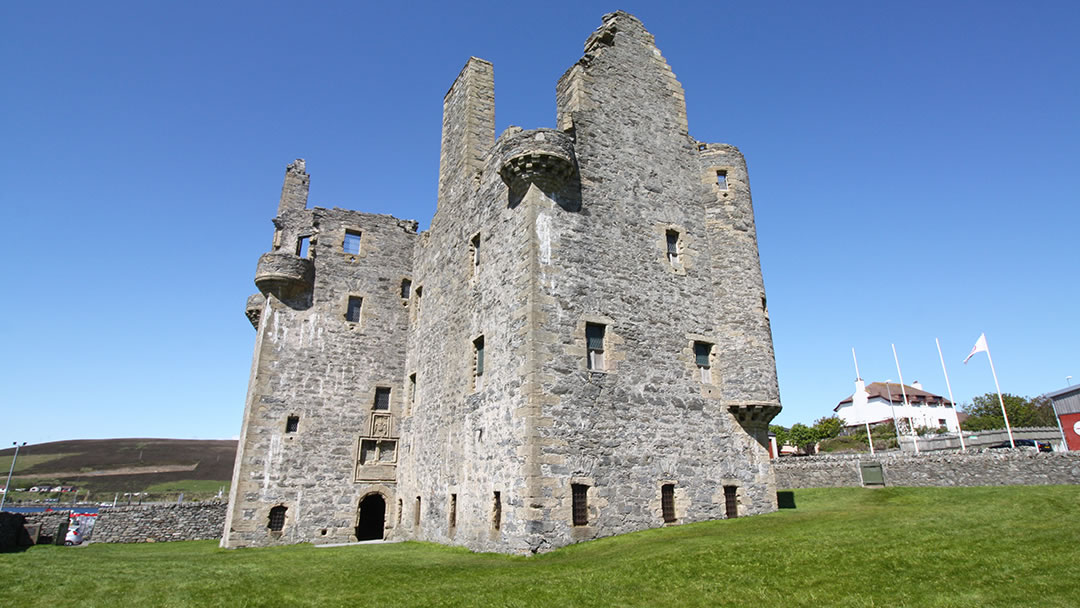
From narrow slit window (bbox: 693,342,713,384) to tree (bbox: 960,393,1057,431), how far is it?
43.8 m

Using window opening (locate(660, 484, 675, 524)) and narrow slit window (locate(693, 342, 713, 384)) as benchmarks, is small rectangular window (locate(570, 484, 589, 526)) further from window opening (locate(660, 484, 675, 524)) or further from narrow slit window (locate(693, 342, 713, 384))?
narrow slit window (locate(693, 342, 713, 384))

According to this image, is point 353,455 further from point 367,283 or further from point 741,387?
point 741,387

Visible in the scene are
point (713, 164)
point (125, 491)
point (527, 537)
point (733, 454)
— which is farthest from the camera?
point (125, 491)

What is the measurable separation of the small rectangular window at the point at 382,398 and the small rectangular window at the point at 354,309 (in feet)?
10.5

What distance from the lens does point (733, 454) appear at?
17719 millimetres

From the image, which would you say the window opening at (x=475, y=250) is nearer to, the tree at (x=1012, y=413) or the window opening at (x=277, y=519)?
the window opening at (x=277, y=519)

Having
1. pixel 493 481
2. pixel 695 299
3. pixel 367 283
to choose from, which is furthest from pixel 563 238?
pixel 367 283

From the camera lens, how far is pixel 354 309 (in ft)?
85.6

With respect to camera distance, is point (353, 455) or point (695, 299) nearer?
point (695, 299)

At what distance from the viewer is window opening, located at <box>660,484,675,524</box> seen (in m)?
16.1

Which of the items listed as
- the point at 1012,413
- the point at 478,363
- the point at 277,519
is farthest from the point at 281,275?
the point at 1012,413

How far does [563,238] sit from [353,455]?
546 inches

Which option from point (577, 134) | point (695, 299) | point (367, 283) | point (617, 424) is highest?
point (577, 134)

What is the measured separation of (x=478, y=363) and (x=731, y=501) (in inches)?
339
